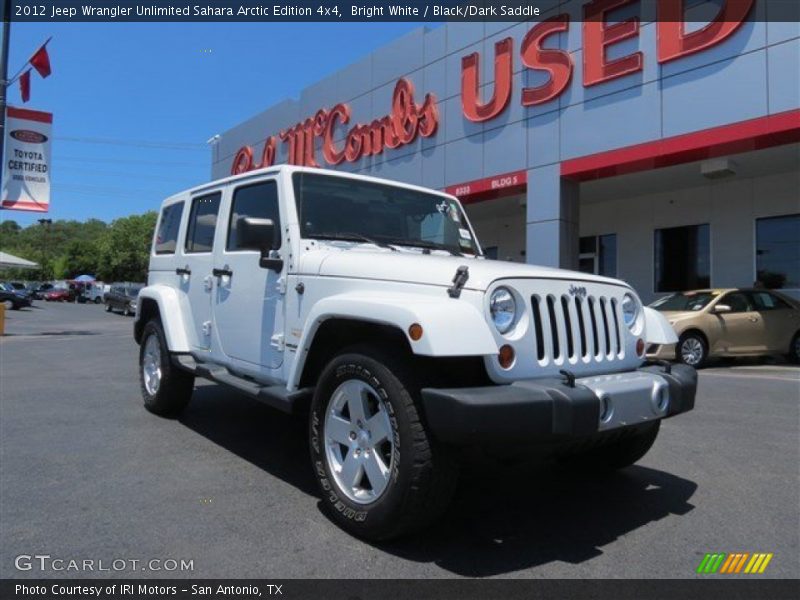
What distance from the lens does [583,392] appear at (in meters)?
2.77

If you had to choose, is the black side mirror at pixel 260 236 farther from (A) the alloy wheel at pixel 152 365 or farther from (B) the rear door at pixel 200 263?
(A) the alloy wheel at pixel 152 365

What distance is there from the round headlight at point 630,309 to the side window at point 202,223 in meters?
3.20

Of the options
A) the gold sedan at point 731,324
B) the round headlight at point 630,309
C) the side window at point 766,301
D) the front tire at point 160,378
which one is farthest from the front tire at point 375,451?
the side window at point 766,301

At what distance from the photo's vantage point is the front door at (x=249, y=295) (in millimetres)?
4074

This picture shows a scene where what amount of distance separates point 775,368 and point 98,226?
12696 cm

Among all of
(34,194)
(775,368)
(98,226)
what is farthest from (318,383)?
(98,226)

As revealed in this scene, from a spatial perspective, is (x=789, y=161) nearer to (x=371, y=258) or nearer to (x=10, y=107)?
(x=371, y=258)

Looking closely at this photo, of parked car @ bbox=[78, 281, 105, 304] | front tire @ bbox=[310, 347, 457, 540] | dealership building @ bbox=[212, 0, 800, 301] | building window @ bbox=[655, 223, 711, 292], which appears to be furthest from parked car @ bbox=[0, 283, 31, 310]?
front tire @ bbox=[310, 347, 457, 540]

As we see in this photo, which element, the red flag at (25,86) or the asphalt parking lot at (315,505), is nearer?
the asphalt parking lot at (315,505)

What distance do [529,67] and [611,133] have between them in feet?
9.05

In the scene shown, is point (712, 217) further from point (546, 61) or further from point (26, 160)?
point (26, 160)

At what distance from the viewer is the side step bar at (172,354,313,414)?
361 cm

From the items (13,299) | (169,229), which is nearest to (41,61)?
(169,229)

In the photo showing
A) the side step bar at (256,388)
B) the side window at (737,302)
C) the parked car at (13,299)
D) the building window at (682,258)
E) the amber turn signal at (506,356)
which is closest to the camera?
the amber turn signal at (506,356)
